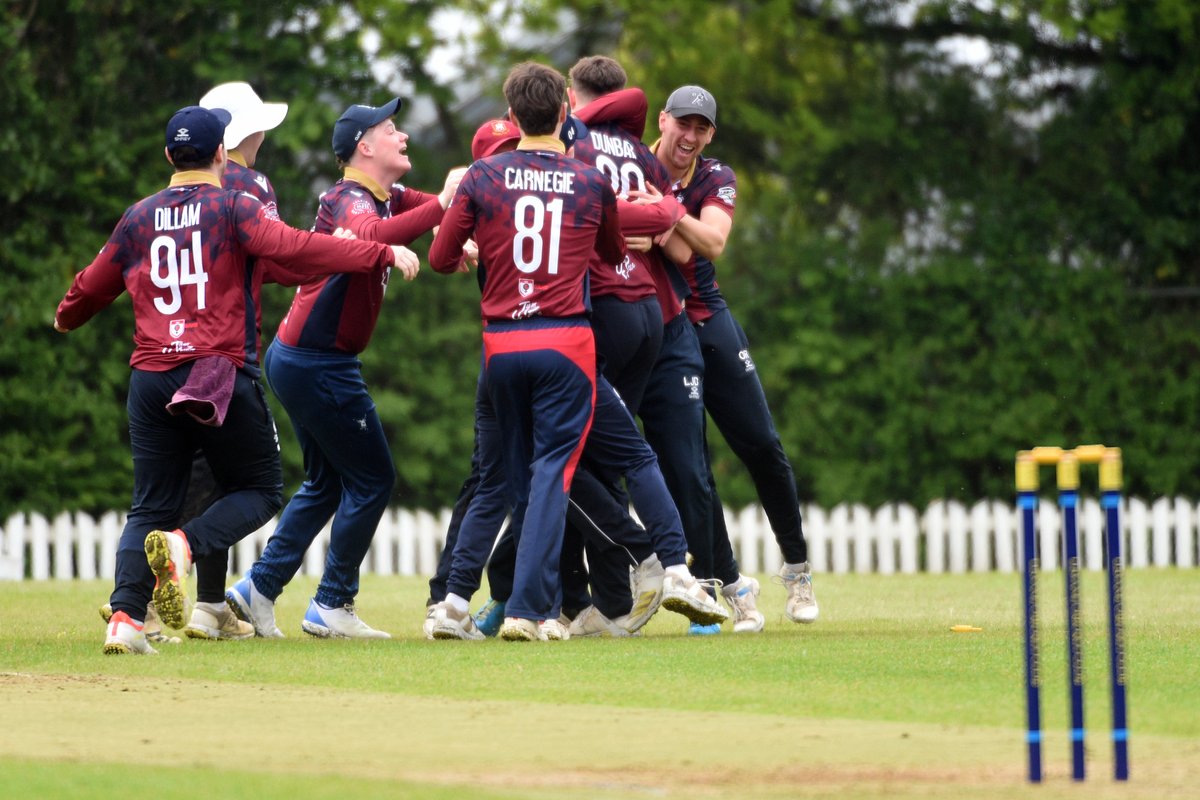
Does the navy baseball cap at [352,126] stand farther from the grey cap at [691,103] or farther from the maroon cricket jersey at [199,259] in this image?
the grey cap at [691,103]

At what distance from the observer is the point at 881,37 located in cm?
1858

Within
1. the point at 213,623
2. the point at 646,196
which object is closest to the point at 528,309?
the point at 646,196

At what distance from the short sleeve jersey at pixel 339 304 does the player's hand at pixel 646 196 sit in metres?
1.08

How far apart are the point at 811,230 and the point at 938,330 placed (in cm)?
163

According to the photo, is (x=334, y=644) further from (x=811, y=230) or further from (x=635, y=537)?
(x=811, y=230)

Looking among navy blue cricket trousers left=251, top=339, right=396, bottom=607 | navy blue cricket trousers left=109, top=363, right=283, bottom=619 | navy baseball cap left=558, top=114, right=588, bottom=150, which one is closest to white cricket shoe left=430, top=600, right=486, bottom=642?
navy blue cricket trousers left=251, top=339, right=396, bottom=607

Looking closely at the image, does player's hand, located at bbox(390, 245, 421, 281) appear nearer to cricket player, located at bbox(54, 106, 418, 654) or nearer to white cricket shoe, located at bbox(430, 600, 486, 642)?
cricket player, located at bbox(54, 106, 418, 654)

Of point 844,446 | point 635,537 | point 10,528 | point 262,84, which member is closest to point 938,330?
point 844,446

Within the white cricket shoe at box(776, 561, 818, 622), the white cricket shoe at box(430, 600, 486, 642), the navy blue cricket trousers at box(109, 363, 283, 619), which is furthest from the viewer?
the white cricket shoe at box(776, 561, 818, 622)

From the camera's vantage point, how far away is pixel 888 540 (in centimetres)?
1644

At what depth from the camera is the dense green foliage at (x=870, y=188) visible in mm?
16953

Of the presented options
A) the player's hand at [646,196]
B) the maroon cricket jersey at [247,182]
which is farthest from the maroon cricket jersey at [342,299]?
the player's hand at [646,196]

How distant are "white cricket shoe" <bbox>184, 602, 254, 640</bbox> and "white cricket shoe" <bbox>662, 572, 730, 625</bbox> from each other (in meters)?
2.03

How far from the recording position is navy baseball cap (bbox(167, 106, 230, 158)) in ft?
24.5
